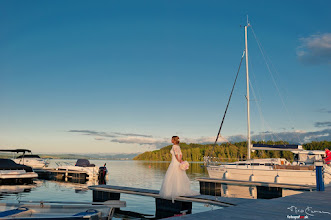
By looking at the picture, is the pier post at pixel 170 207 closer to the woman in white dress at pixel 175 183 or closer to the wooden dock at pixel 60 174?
the woman in white dress at pixel 175 183

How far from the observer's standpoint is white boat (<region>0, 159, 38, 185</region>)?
34.6 m

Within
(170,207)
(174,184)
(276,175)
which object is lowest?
(170,207)

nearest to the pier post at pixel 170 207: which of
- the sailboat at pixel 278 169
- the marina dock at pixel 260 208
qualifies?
the marina dock at pixel 260 208

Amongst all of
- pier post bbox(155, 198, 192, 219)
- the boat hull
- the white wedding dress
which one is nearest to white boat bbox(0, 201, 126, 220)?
the white wedding dress

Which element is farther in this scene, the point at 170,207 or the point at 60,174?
the point at 60,174

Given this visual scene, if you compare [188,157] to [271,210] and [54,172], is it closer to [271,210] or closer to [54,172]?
[54,172]

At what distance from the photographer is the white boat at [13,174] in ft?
113

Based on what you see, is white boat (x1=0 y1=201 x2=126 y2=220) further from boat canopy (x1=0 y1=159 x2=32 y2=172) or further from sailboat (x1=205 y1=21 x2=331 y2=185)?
boat canopy (x1=0 y1=159 x2=32 y2=172)

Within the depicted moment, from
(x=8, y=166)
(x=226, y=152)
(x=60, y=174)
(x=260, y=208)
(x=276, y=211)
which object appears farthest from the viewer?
(x=226, y=152)

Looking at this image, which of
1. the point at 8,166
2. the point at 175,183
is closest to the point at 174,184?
the point at 175,183

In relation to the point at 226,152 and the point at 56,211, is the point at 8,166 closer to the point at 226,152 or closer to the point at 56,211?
the point at 56,211

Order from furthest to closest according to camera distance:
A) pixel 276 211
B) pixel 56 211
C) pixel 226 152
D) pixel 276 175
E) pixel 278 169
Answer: pixel 226 152, pixel 278 169, pixel 276 175, pixel 56 211, pixel 276 211

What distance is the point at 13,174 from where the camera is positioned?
34969 millimetres

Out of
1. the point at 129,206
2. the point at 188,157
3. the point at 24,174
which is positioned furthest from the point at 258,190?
the point at 188,157
